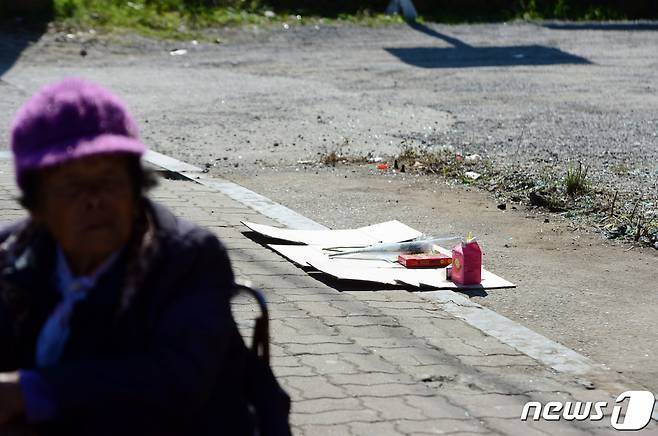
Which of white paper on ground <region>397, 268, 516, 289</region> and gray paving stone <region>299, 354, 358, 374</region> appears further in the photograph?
white paper on ground <region>397, 268, 516, 289</region>

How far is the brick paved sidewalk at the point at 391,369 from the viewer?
460 centimetres

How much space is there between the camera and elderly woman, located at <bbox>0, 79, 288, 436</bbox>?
2.52 m

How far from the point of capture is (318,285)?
256 inches

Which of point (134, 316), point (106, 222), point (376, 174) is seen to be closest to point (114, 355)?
point (134, 316)

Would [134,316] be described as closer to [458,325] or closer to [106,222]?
[106,222]

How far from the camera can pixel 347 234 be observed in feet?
24.8

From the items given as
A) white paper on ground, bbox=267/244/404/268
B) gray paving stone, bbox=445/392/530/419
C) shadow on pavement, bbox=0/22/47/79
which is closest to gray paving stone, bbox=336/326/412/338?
gray paving stone, bbox=445/392/530/419

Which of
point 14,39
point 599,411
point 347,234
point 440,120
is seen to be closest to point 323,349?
point 599,411

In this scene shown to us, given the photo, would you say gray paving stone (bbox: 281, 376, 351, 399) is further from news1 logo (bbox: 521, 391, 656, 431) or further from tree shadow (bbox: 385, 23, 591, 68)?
tree shadow (bbox: 385, 23, 591, 68)

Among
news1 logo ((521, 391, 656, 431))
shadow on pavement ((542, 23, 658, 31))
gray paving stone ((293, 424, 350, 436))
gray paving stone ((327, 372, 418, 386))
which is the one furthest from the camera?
shadow on pavement ((542, 23, 658, 31))

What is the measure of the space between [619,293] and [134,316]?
4.40 metres

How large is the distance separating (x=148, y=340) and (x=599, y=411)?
8.66ft

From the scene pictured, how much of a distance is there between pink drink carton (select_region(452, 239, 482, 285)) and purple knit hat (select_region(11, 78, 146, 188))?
13.2 ft

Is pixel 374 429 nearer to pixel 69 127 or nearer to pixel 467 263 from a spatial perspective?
pixel 467 263
